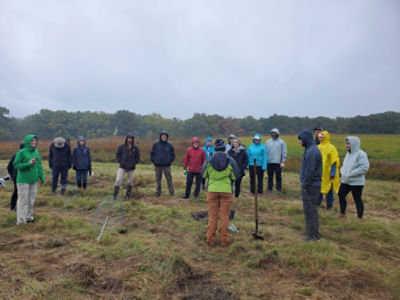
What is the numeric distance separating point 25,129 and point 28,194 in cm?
7373

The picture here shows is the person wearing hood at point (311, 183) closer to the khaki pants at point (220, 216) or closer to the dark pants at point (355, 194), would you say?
the khaki pants at point (220, 216)

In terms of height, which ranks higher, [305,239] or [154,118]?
[154,118]

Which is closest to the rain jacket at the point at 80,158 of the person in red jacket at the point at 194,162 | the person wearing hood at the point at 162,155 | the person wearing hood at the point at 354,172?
the person wearing hood at the point at 162,155

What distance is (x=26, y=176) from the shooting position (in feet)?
18.2

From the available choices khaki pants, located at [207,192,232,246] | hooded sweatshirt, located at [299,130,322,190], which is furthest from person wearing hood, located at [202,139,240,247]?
hooded sweatshirt, located at [299,130,322,190]

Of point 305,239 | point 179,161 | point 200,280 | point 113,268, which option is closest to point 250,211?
point 305,239

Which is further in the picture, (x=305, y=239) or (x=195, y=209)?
(x=195, y=209)

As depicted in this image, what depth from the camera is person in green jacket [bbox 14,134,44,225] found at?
547cm

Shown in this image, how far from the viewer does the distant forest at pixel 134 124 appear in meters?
61.1

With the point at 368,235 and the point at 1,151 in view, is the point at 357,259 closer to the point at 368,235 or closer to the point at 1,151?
the point at 368,235

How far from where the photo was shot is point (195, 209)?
22.8 ft

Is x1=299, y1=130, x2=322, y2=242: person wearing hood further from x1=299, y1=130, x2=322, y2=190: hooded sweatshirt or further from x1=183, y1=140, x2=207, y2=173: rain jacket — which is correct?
x1=183, y1=140, x2=207, y2=173: rain jacket

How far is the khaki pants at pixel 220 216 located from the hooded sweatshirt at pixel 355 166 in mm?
3040

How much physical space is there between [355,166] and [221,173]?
3255 millimetres
